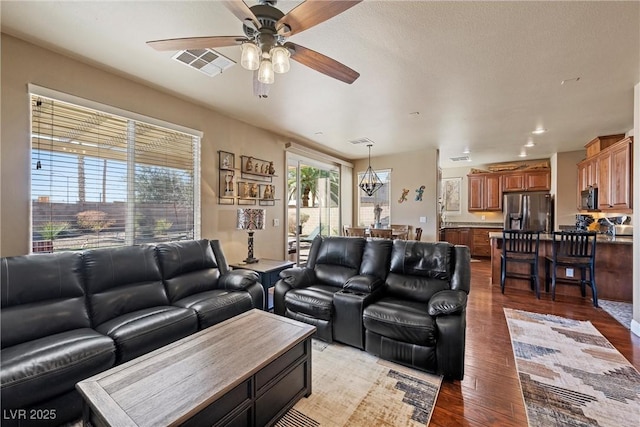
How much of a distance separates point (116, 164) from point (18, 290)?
1427 mm

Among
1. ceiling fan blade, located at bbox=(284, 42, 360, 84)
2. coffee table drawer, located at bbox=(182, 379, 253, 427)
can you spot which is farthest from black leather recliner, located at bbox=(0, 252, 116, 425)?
ceiling fan blade, located at bbox=(284, 42, 360, 84)

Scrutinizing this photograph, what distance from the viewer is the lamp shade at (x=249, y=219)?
376cm

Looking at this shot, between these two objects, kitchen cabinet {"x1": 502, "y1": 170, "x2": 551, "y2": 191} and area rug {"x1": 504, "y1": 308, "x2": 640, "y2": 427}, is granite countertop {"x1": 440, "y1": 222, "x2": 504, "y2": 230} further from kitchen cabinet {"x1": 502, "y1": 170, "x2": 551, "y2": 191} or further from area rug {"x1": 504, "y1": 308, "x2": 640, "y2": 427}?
area rug {"x1": 504, "y1": 308, "x2": 640, "y2": 427}

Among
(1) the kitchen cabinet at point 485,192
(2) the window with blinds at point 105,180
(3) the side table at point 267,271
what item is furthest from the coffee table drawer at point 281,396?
(1) the kitchen cabinet at point 485,192

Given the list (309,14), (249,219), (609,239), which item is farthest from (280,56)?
(609,239)

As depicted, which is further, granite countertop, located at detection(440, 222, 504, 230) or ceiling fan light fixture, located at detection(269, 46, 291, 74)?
granite countertop, located at detection(440, 222, 504, 230)

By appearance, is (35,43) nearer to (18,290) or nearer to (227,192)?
(18,290)

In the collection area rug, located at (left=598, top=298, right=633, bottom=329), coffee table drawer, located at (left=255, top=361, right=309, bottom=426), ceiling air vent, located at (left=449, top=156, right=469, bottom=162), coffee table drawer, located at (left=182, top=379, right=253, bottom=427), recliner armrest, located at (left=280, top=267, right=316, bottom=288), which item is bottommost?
area rug, located at (left=598, top=298, right=633, bottom=329)

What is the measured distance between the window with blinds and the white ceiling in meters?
0.56

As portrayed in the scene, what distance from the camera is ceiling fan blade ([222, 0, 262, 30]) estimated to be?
133 cm

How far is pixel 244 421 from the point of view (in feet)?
4.83

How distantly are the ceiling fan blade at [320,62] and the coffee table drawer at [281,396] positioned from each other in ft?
6.73

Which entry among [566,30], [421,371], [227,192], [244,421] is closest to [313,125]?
[227,192]

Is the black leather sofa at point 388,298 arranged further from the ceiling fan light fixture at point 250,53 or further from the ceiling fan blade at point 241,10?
the ceiling fan blade at point 241,10
